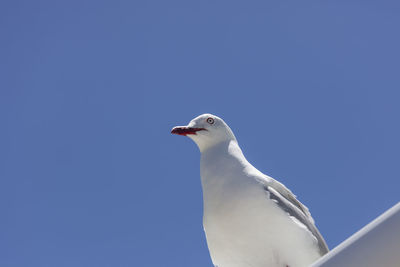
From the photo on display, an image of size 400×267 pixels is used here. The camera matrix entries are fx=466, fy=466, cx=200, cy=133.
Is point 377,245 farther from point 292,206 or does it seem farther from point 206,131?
point 206,131

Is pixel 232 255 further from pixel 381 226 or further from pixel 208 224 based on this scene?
pixel 381 226

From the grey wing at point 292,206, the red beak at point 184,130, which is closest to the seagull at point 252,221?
the grey wing at point 292,206

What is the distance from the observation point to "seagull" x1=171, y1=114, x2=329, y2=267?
13.6ft

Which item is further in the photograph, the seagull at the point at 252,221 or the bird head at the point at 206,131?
the bird head at the point at 206,131

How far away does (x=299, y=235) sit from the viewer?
420 centimetres

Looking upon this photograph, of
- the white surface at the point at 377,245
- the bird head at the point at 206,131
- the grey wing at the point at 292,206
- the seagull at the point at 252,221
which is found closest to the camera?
the white surface at the point at 377,245

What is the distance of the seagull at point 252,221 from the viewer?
4.15 metres

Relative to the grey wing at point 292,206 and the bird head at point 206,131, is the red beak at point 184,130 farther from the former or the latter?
the grey wing at point 292,206

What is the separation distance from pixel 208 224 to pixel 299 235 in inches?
33.4

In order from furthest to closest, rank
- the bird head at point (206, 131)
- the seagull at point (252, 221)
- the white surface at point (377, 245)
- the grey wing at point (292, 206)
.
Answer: the bird head at point (206, 131) → the grey wing at point (292, 206) → the seagull at point (252, 221) → the white surface at point (377, 245)

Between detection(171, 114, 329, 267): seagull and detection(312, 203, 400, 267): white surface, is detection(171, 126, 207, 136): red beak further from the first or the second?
detection(312, 203, 400, 267): white surface

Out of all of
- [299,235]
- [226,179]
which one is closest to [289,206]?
[299,235]

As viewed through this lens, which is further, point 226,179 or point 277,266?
point 226,179

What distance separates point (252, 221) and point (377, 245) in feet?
10.3
